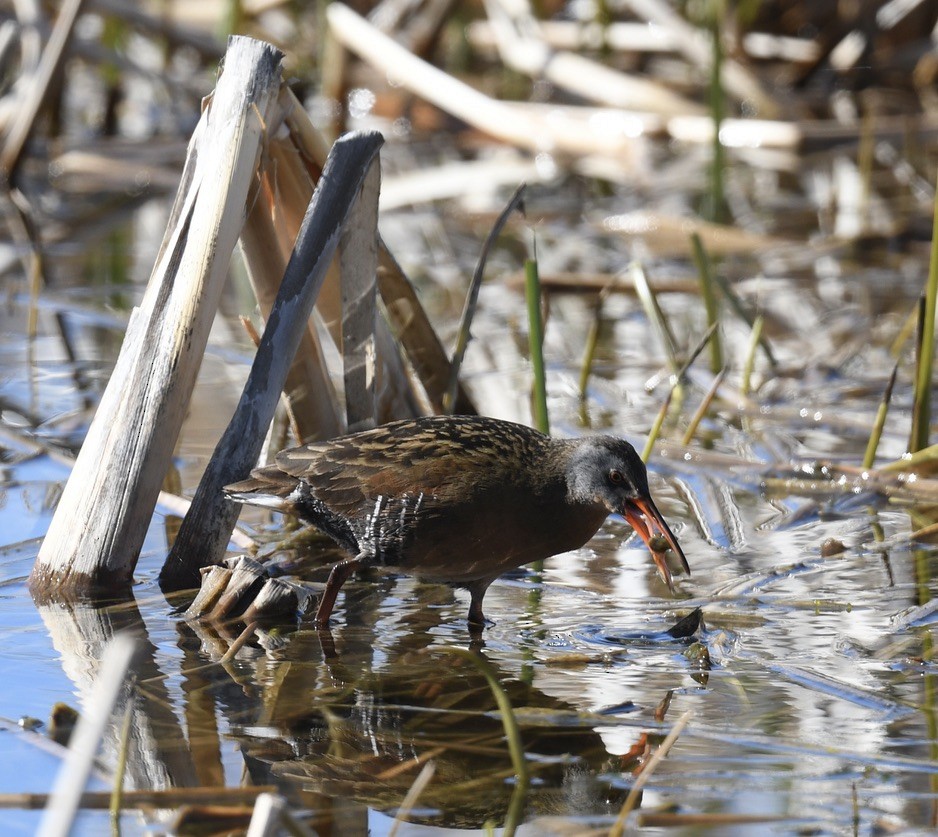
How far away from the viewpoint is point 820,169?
32.5 ft

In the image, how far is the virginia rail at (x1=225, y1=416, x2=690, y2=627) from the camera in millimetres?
3676

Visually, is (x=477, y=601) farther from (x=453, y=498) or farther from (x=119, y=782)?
(x=119, y=782)

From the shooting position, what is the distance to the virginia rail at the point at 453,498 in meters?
3.68

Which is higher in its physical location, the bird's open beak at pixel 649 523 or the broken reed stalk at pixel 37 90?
the broken reed stalk at pixel 37 90

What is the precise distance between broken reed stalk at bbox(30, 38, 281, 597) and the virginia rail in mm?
263

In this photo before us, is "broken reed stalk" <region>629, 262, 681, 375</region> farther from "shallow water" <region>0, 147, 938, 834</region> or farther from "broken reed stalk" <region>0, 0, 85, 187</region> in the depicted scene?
"broken reed stalk" <region>0, 0, 85, 187</region>

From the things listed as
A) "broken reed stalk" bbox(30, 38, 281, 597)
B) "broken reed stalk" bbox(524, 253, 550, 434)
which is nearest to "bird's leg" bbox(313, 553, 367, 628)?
"broken reed stalk" bbox(30, 38, 281, 597)

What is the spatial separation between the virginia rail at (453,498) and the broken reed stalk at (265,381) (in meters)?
0.13

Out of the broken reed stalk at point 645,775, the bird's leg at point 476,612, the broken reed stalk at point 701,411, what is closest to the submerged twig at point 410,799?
the broken reed stalk at point 645,775

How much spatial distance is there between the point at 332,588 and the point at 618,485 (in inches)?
30.0

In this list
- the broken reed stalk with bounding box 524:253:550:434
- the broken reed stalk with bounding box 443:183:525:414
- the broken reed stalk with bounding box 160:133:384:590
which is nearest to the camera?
the broken reed stalk with bounding box 160:133:384:590

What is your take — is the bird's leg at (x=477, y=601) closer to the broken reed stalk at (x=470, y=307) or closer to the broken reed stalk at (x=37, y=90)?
the broken reed stalk at (x=470, y=307)

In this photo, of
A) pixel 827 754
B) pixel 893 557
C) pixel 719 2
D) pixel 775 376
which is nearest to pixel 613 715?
pixel 827 754

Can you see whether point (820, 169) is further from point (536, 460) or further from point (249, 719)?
point (249, 719)
